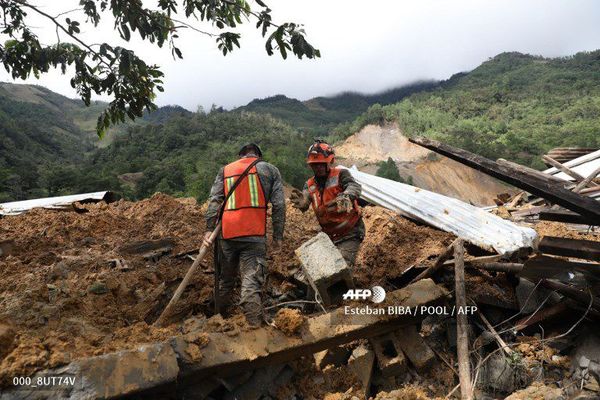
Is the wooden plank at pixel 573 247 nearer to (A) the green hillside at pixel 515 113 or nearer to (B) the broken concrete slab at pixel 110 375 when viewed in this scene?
(B) the broken concrete slab at pixel 110 375

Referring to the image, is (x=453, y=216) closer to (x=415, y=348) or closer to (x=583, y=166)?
(x=415, y=348)

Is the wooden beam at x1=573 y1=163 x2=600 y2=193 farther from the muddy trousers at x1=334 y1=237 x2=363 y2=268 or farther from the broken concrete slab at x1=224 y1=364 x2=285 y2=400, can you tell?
the broken concrete slab at x1=224 y1=364 x2=285 y2=400

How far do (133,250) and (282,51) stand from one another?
2.90 metres

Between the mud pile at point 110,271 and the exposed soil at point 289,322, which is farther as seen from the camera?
the exposed soil at point 289,322

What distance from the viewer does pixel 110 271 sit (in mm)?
4090

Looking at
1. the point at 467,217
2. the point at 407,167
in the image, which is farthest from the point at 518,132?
the point at 467,217

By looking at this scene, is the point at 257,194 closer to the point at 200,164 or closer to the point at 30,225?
the point at 30,225

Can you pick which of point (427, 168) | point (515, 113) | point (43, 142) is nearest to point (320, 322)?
point (427, 168)

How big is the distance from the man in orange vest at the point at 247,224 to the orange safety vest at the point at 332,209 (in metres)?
0.54

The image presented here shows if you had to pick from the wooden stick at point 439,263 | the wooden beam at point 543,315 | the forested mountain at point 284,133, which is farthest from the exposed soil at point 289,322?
the forested mountain at point 284,133

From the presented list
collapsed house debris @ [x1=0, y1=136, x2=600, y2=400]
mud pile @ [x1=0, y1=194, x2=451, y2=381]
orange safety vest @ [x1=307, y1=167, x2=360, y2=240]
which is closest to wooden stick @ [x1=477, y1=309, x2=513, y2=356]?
collapsed house debris @ [x1=0, y1=136, x2=600, y2=400]

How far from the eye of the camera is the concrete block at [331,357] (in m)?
3.33

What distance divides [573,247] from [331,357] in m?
1.97

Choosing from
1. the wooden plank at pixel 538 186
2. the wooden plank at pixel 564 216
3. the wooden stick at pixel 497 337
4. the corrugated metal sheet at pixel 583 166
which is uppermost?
the wooden plank at pixel 538 186
